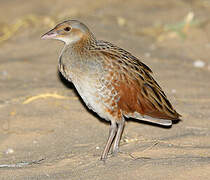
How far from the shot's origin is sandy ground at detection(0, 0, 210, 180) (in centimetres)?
491

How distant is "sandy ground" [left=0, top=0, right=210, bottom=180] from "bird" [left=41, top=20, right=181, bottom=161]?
0.40 meters

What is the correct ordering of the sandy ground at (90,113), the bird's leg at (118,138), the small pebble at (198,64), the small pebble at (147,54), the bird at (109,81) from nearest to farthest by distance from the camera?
the sandy ground at (90,113) < the bird at (109,81) < the bird's leg at (118,138) < the small pebble at (198,64) < the small pebble at (147,54)

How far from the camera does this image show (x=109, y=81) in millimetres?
5051

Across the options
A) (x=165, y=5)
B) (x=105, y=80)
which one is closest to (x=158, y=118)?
(x=105, y=80)

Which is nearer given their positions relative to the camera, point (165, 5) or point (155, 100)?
point (155, 100)

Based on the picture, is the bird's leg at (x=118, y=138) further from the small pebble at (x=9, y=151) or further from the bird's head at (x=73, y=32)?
the small pebble at (x=9, y=151)

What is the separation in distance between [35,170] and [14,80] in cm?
286

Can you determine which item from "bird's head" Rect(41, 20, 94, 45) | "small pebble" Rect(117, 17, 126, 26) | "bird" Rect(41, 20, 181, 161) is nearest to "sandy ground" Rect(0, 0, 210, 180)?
"small pebble" Rect(117, 17, 126, 26)

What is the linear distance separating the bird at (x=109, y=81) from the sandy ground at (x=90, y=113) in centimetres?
40

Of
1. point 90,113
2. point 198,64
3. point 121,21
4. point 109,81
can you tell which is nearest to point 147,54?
point 198,64

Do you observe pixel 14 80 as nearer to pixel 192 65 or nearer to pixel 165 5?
pixel 192 65

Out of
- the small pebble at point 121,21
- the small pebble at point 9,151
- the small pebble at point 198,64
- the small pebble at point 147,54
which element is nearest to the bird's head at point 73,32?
the small pebble at point 9,151

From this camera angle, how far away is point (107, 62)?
511 centimetres

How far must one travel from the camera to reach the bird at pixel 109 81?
199 inches
